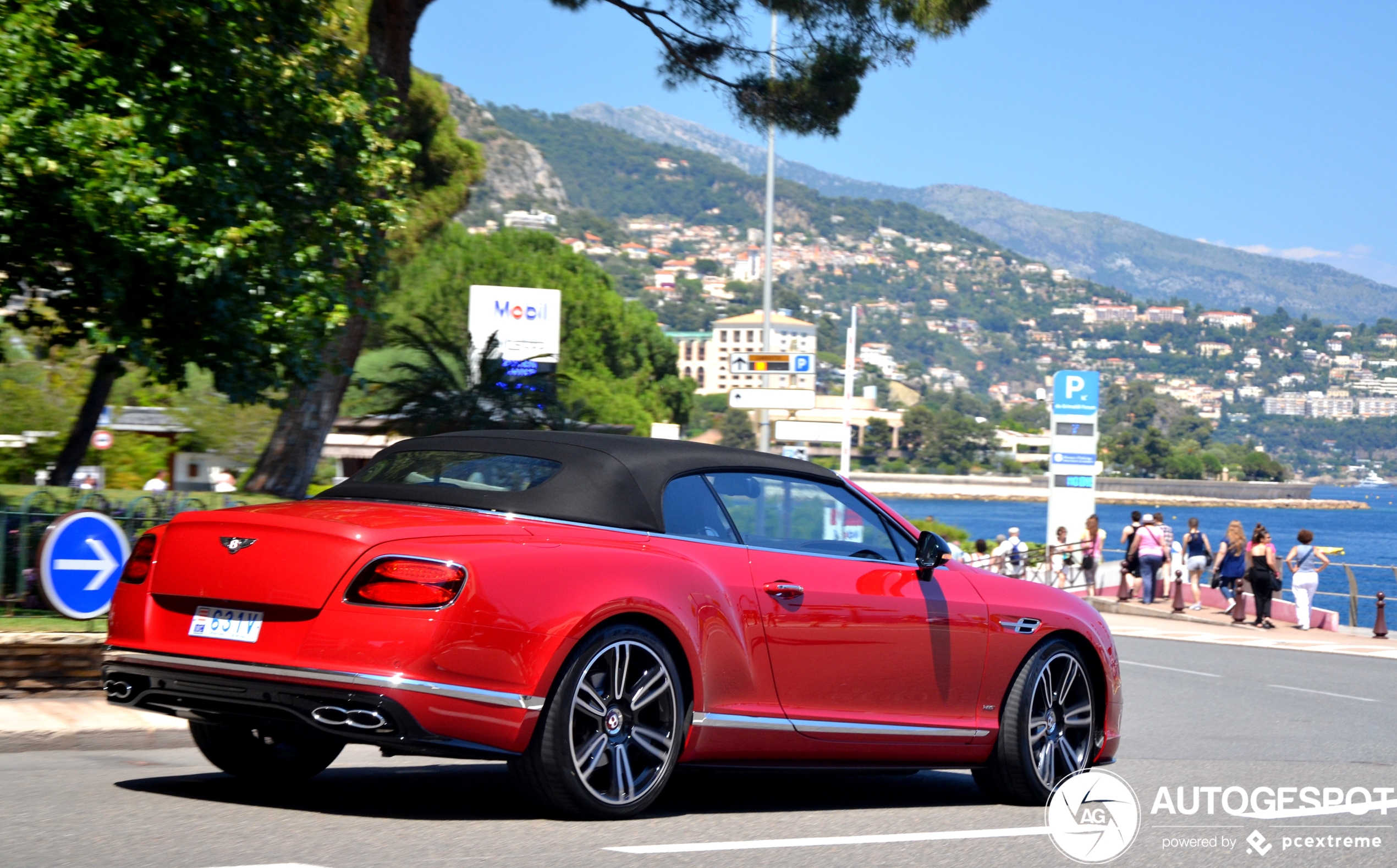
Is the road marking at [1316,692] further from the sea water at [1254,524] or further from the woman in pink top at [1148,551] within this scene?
the sea water at [1254,524]

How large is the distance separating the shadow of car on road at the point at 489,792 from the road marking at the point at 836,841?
20.3 inches

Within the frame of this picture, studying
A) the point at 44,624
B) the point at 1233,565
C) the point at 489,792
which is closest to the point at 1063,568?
the point at 1233,565

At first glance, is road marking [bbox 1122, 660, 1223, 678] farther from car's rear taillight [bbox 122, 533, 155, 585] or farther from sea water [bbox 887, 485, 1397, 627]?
sea water [bbox 887, 485, 1397, 627]

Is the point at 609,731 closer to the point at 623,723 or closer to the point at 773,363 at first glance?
the point at 623,723

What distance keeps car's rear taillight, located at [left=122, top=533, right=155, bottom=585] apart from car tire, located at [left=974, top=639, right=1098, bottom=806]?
375cm

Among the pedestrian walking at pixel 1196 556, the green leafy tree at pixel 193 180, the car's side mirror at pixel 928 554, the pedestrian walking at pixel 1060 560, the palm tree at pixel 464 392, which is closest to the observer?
the car's side mirror at pixel 928 554

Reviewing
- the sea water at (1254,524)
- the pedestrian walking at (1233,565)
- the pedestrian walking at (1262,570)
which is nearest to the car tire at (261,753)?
the pedestrian walking at (1262,570)

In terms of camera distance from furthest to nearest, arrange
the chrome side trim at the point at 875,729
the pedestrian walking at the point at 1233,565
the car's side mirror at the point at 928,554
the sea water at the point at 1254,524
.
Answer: the sea water at the point at 1254,524 < the pedestrian walking at the point at 1233,565 < the car's side mirror at the point at 928,554 < the chrome side trim at the point at 875,729

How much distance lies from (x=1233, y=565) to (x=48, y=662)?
21636 mm

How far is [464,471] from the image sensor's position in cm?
595

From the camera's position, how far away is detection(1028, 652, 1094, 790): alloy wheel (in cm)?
695

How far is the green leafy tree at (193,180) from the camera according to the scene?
34.4 feet

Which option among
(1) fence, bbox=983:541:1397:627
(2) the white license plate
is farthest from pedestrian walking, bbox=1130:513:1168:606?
(2) the white license plate

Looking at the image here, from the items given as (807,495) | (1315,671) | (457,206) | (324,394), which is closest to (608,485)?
(807,495)
